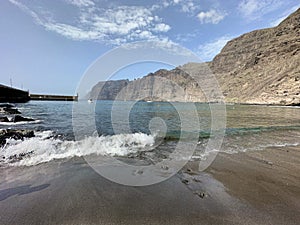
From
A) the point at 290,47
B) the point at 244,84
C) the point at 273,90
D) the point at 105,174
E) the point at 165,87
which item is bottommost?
the point at 105,174

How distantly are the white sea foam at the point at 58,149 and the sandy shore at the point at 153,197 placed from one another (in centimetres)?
111

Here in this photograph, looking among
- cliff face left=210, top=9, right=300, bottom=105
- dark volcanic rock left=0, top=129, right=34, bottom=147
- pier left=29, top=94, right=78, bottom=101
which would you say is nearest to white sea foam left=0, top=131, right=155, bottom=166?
dark volcanic rock left=0, top=129, right=34, bottom=147

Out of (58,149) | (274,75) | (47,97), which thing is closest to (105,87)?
(58,149)

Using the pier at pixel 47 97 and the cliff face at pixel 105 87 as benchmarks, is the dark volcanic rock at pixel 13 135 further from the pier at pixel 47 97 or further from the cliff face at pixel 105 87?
the pier at pixel 47 97

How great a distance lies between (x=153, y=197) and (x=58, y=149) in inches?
244

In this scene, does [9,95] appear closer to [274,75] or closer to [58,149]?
[58,149]

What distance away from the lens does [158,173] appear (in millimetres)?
6109

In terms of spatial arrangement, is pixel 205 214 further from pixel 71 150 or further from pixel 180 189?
pixel 71 150

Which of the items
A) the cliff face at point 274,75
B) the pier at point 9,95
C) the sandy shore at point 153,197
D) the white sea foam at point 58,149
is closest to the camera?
the sandy shore at point 153,197

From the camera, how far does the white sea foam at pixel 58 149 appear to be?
7305mm

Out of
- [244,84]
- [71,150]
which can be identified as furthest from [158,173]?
[244,84]

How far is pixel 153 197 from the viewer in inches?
175

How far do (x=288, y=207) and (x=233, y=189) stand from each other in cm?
125

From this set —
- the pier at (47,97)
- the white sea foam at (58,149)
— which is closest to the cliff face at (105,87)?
the white sea foam at (58,149)
